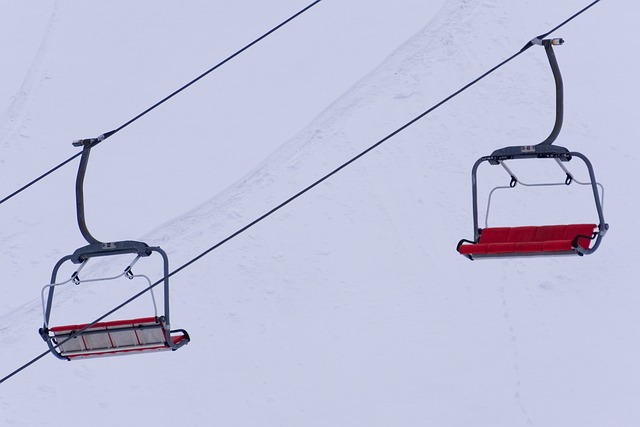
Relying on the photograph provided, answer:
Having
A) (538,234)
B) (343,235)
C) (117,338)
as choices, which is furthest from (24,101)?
(538,234)

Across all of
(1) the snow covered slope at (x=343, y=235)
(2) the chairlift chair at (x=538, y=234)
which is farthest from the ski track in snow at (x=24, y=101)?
(2) the chairlift chair at (x=538, y=234)

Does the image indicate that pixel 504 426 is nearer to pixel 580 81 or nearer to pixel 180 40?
pixel 580 81

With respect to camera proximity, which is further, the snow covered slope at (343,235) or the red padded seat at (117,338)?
the snow covered slope at (343,235)

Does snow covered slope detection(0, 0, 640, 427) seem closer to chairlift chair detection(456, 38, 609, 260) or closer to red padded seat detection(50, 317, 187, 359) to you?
chairlift chair detection(456, 38, 609, 260)

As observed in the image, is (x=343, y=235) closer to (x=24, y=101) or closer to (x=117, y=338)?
(x=24, y=101)

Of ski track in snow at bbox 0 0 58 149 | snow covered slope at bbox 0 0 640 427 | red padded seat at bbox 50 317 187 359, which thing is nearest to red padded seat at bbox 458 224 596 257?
red padded seat at bbox 50 317 187 359

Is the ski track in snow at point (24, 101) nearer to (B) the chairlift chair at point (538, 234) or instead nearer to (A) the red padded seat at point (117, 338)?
(A) the red padded seat at point (117, 338)
